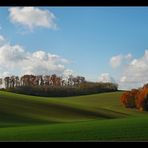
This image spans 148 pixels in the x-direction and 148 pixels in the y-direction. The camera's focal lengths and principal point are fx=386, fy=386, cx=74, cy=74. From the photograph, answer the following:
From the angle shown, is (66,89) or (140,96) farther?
(66,89)

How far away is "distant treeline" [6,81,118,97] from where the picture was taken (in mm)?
7734

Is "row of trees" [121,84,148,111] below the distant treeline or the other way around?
below

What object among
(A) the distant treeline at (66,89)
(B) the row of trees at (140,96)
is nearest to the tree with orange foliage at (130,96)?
(B) the row of trees at (140,96)

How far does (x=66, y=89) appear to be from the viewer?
9.16 metres

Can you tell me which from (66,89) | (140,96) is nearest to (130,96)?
(66,89)

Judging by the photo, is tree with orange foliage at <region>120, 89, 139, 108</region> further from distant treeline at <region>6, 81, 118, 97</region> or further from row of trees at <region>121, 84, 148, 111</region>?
distant treeline at <region>6, 81, 118, 97</region>

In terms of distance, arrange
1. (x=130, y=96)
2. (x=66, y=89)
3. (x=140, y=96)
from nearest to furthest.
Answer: (x=140, y=96) < (x=130, y=96) < (x=66, y=89)

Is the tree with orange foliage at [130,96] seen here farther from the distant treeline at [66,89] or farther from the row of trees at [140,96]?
the distant treeline at [66,89]

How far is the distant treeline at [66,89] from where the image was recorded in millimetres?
7734

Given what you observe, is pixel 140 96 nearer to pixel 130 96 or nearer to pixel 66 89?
pixel 130 96

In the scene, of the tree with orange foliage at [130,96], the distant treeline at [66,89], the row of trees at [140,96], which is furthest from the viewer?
the distant treeline at [66,89]

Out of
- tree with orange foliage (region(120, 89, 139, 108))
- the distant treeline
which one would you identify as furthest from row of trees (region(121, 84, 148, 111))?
the distant treeline
